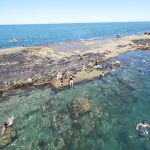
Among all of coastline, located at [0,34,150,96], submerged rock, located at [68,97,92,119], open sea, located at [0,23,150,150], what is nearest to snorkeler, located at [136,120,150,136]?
open sea, located at [0,23,150,150]

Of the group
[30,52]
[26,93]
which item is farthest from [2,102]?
[30,52]

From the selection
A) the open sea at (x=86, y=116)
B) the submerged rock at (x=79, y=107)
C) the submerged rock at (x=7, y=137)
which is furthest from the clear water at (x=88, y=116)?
the submerged rock at (x=79, y=107)

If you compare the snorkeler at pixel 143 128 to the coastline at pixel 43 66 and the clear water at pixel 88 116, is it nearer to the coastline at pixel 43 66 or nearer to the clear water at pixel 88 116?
the clear water at pixel 88 116

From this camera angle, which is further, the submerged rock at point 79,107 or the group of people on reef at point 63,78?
the group of people on reef at point 63,78

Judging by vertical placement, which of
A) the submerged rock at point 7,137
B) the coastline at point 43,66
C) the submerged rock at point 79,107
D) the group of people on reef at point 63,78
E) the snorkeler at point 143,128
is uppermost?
the snorkeler at point 143,128

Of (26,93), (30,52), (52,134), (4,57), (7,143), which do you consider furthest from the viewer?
(30,52)

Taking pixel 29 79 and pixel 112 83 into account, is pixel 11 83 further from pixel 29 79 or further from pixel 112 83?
pixel 112 83

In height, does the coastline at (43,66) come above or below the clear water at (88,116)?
below
